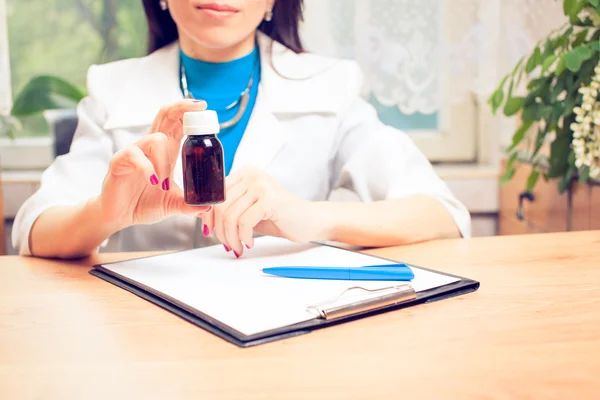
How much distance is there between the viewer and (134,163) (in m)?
0.82

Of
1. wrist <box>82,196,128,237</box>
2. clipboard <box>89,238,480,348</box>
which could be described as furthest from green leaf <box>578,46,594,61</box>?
wrist <box>82,196,128,237</box>

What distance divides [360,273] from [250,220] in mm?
214

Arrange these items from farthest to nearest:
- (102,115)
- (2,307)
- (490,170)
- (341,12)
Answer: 1. (490,170)
2. (341,12)
3. (102,115)
4. (2,307)

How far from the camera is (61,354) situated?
0.58m

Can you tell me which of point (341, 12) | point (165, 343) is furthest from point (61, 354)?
point (341, 12)

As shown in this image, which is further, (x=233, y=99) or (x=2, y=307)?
(x=233, y=99)

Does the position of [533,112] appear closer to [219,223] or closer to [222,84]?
[222,84]

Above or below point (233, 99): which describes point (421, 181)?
below

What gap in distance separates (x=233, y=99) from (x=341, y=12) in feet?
2.07

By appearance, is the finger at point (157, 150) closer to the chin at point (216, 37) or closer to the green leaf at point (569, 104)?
the chin at point (216, 37)

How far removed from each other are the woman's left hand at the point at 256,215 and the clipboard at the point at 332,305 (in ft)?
0.53

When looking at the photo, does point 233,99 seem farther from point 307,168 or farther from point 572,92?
point 572,92

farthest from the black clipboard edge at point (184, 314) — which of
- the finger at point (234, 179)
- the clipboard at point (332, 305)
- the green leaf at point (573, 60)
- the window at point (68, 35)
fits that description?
the window at point (68, 35)

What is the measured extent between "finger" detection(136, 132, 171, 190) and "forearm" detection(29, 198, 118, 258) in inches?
6.2
